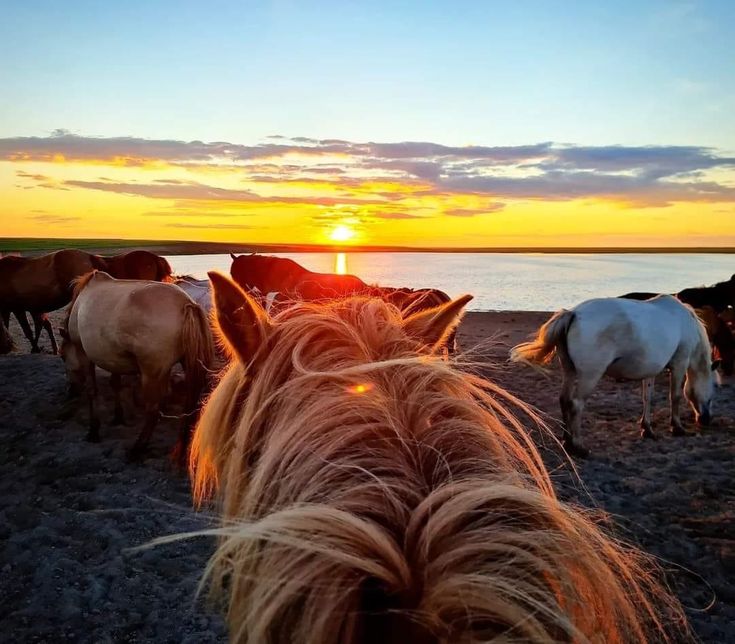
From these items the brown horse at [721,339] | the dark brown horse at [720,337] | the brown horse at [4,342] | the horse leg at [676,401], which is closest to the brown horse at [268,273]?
the brown horse at [4,342]

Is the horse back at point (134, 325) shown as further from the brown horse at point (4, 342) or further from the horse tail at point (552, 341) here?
the brown horse at point (4, 342)

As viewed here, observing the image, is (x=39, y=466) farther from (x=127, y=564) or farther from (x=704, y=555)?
(x=704, y=555)

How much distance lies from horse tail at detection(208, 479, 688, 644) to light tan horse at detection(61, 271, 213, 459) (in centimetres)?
492

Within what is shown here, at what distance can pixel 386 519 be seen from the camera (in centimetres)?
79

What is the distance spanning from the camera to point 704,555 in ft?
13.1

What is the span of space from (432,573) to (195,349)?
529 centimetres

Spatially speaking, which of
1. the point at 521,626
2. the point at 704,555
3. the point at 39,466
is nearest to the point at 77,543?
the point at 39,466

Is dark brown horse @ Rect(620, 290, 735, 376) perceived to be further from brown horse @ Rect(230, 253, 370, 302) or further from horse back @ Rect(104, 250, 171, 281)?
horse back @ Rect(104, 250, 171, 281)

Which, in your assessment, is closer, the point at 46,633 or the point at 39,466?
the point at 46,633

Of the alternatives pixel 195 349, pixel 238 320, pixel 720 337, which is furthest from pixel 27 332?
pixel 720 337

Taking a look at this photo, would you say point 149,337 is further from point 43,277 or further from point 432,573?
point 43,277

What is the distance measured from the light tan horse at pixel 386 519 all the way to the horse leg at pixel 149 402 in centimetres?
472

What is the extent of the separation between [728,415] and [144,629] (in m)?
7.97

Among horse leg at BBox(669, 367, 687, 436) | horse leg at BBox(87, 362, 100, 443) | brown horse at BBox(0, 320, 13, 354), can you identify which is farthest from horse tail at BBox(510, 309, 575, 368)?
brown horse at BBox(0, 320, 13, 354)
